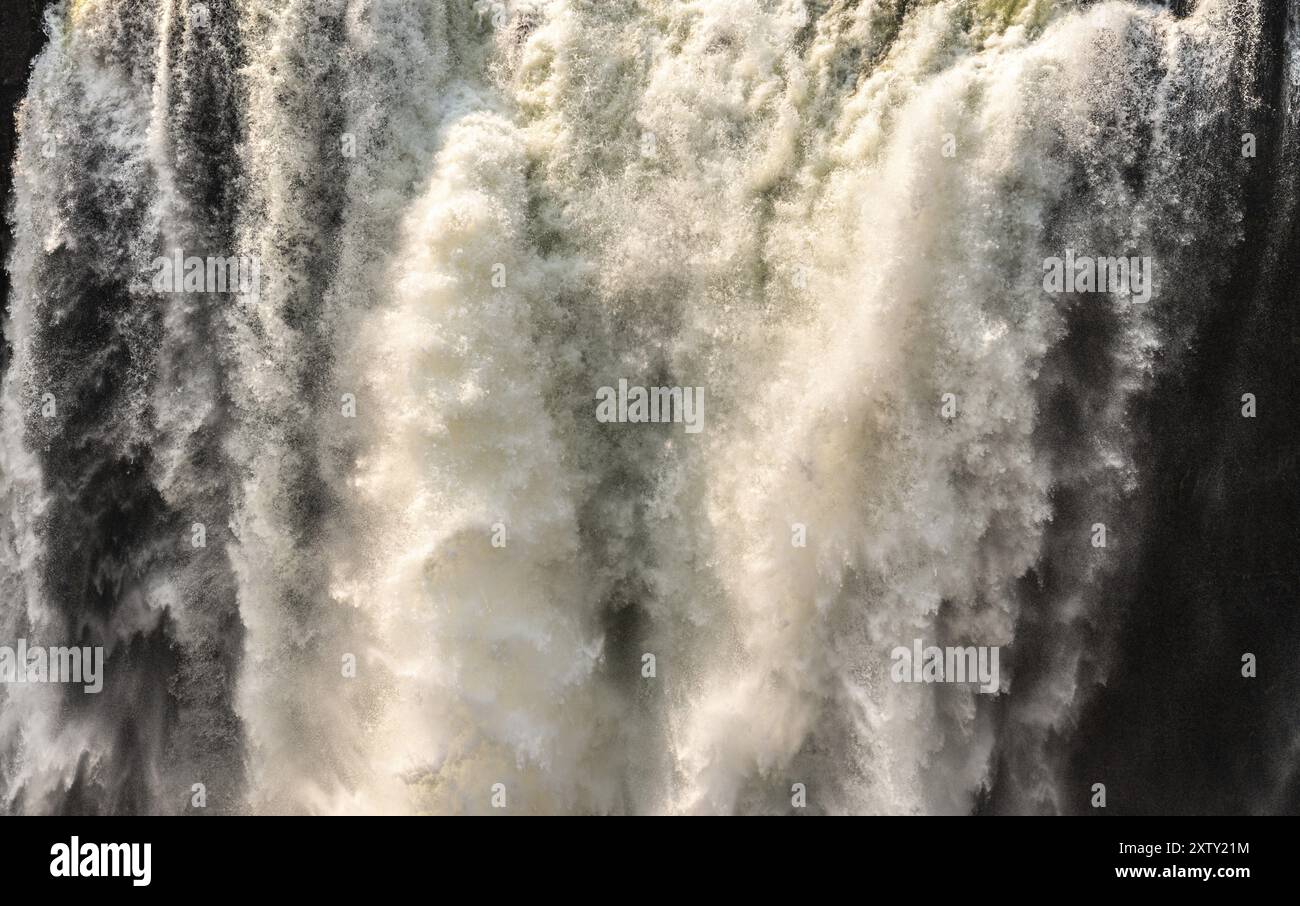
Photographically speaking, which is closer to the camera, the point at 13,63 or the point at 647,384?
the point at 647,384

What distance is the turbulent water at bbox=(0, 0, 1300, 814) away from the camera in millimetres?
7672

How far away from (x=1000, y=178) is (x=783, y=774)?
4.81 metres

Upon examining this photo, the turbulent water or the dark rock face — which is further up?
the dark rock face

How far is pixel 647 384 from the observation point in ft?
26.4

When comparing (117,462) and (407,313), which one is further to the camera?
(117,462)

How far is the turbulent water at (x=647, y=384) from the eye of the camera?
7.67 meters

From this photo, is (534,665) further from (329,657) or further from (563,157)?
(563,157)

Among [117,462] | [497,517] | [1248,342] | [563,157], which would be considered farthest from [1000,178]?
[117,462]

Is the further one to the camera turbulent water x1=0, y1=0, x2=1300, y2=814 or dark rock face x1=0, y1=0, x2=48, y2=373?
dark rock face x1=0, y1=0, x2=48, y2=373

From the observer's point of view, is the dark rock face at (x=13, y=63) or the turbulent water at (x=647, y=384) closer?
the turbulent water at (x=647, y=384)

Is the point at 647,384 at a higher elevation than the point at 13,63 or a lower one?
lower

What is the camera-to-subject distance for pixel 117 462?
8.31 metres

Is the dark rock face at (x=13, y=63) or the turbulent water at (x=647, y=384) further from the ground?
the dark rock face at (x=13, y=63)

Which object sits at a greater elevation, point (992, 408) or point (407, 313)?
point (407, 313)
